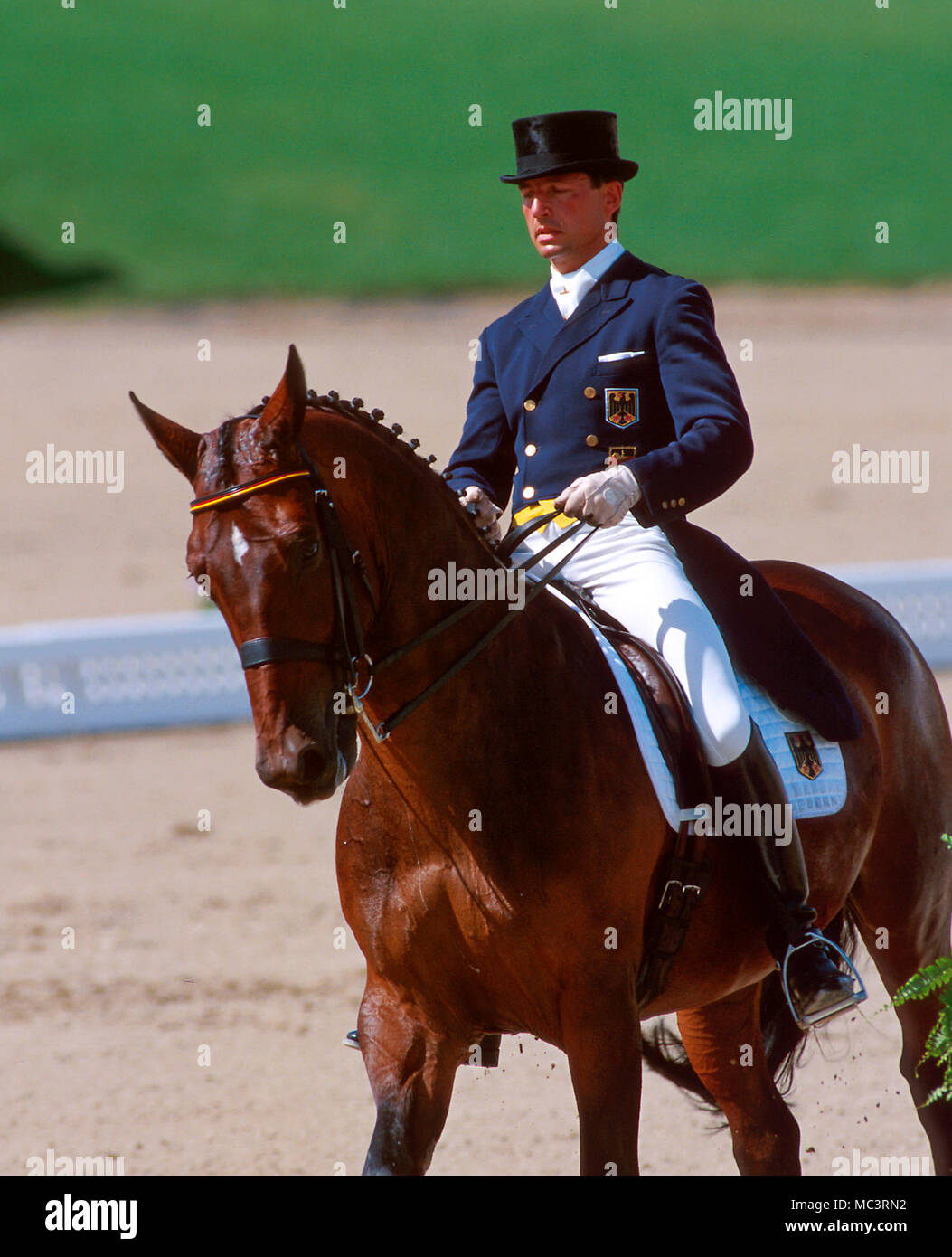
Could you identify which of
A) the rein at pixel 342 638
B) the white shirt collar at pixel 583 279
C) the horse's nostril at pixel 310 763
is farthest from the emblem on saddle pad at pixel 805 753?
the horse's nostril at pixel 310 763

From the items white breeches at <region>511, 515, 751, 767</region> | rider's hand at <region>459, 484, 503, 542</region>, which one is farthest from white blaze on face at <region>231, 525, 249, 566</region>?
white breeches at <region>511, 515, 751, 767</region>

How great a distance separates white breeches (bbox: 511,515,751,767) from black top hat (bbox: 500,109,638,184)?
30.9 inches

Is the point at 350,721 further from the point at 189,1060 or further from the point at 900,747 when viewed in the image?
the point at 189,1060

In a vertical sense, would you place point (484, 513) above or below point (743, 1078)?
above

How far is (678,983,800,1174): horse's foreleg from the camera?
4410mm

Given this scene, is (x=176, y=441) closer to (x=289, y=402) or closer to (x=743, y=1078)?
(x=289, y=402)

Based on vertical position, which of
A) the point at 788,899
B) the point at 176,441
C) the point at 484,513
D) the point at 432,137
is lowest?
the point at 788,899

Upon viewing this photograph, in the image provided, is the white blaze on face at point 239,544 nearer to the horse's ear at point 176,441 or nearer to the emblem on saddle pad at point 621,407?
the horse's ear at point 176,441

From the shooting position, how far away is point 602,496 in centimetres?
348

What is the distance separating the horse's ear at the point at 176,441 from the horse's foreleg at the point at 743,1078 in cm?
210

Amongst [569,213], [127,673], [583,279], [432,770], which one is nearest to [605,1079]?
[432,770]

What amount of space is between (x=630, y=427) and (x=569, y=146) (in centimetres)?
63

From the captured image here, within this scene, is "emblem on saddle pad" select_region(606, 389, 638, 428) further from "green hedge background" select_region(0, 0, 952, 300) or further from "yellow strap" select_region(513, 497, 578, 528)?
"green hedge background" select_region(0, 0, 952, 300)
